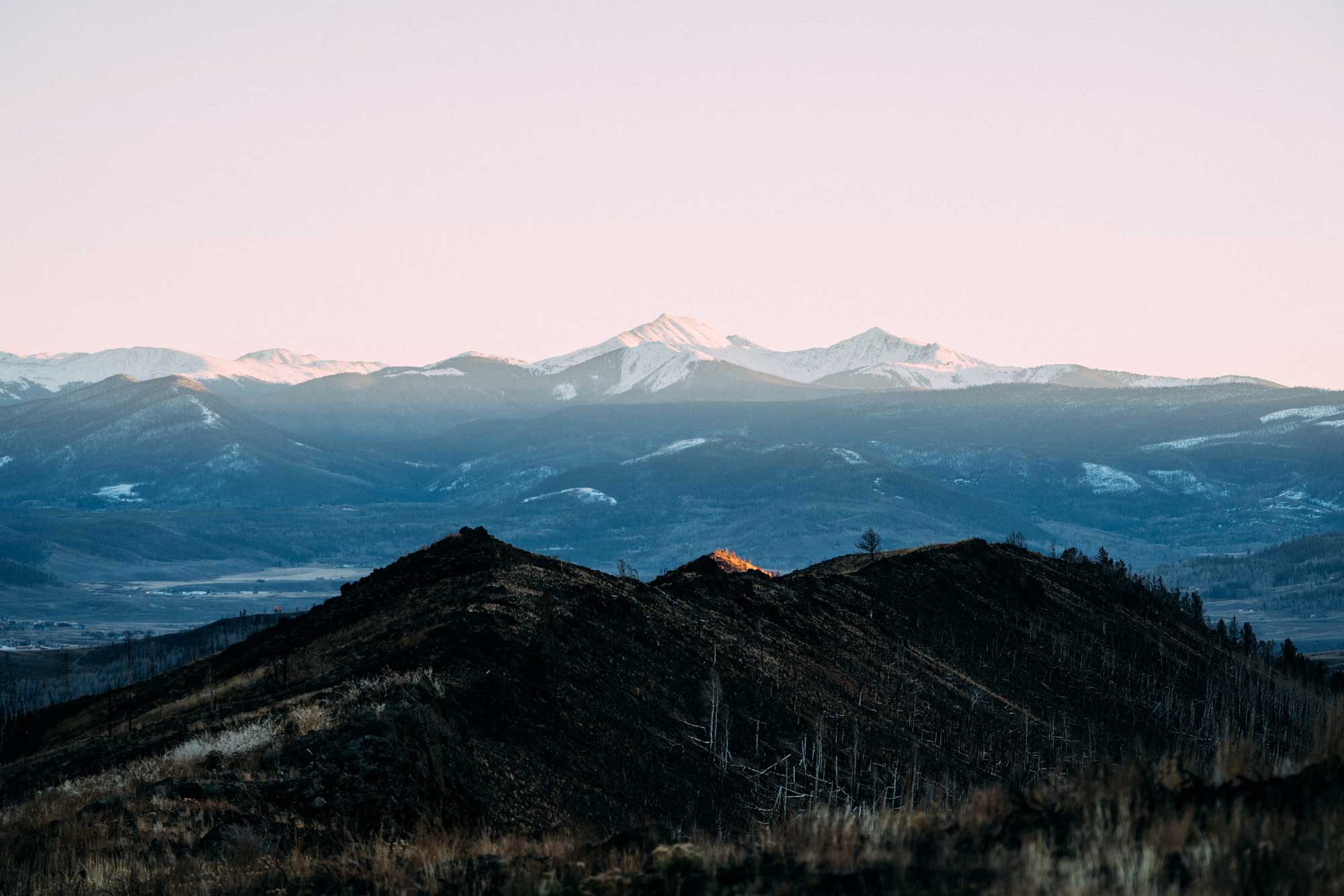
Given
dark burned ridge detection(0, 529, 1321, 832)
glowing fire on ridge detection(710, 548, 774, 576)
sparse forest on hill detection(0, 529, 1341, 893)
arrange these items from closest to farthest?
sparse forest on hill detection(0, 529, 1341, 893), dark burned ridge detection(0, 529, 1321, 832), glowing fire on ridge detection(710, 548, 774, 576)

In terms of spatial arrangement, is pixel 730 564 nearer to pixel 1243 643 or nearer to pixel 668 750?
pixel 668 750

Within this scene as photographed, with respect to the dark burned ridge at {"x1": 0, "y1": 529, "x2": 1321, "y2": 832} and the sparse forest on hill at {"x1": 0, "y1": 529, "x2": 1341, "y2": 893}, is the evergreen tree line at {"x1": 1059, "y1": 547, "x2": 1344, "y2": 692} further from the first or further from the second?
the dark burned ridge at {"x1": 0, "y1": 529, "x2": 1321, "y2": 832}

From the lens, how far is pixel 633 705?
1657 inches

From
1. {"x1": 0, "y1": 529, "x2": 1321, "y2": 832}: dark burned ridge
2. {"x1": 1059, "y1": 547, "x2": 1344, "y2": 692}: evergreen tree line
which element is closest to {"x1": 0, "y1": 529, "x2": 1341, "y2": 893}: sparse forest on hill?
{"x1": 0, "y1": 529, "x2": 1321, "y2": 832}: dark burned ridge

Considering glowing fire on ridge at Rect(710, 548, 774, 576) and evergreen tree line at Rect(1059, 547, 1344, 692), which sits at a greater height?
glowing fire on ridge at Rect(710, 548, 774, 576)

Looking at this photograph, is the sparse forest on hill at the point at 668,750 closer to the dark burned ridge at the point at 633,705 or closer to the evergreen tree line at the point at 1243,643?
the dark burned ridge at the point at 633,705

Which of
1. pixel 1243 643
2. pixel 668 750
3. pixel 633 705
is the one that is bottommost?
pixel 1243 643

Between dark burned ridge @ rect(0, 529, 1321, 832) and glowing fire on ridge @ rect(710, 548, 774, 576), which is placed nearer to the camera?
dark burned ridge @ rect(0, 529, 1321, 832)

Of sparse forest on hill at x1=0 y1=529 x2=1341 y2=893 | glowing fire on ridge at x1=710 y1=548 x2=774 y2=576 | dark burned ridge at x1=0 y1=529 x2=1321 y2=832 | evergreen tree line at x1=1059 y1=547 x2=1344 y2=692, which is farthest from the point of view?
evergreen tree line at x1=1059 y1=547 x2=1344 y2=692

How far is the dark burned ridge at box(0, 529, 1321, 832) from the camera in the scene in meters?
29.6

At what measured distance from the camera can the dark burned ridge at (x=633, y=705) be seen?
97.0ft

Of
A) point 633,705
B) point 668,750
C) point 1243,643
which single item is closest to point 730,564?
point 633,705

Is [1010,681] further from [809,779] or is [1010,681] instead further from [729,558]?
[809,779]

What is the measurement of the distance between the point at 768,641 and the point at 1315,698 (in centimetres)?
5792
